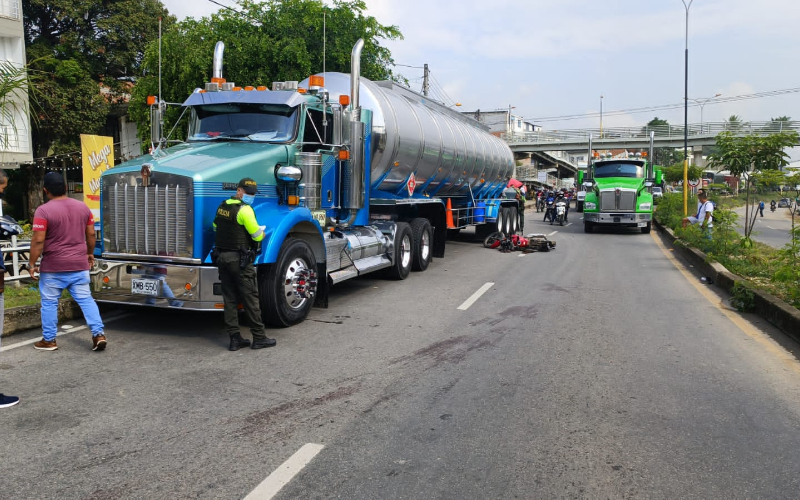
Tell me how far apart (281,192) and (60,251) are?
2679 mm

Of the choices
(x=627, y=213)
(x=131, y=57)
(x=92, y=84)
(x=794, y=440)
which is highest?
(x=131, y=57)

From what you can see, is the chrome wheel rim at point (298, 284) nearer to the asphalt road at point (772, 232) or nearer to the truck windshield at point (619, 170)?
the asphalt road at point (772, 232)

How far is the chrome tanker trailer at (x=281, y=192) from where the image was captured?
682 centimetres

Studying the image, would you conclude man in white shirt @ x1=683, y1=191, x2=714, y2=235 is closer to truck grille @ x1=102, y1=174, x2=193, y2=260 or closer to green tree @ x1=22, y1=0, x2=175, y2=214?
truck grille @ x1=102, y1=174, x2=193, y2=260

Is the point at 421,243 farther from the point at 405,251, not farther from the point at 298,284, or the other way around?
the point at 298,284

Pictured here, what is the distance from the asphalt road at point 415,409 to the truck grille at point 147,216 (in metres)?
0.99

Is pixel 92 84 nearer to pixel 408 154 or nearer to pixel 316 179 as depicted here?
pixel 408 154

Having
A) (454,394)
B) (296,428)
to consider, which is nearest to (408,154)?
(454,394)

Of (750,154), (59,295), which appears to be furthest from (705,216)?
(59,295)

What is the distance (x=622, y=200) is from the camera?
23250 millimetres

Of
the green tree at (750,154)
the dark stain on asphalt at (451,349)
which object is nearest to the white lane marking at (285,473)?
the dark stain on asphalt at (451,349)

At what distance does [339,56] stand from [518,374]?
64.3 ft

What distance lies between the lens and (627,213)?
23.2 meters

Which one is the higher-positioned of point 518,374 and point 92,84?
point 92,84
